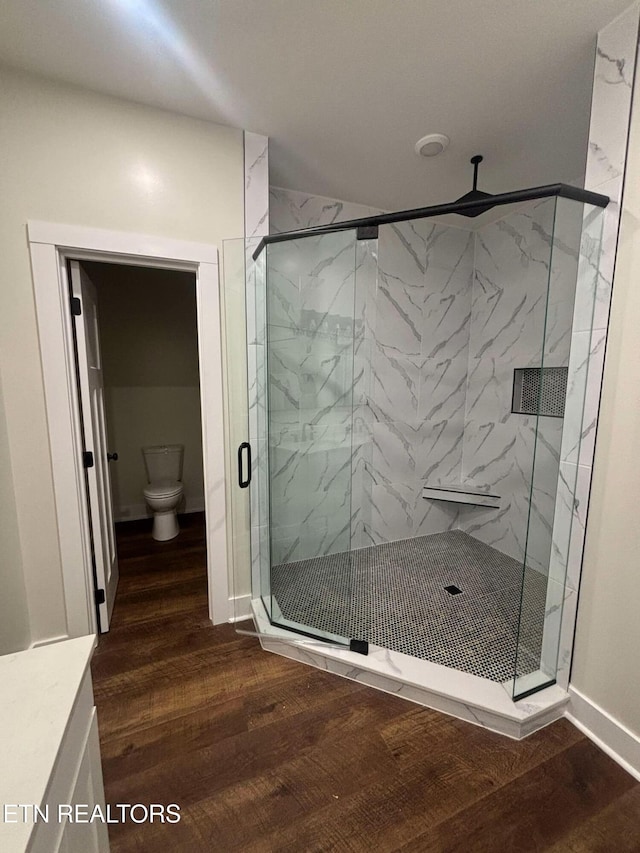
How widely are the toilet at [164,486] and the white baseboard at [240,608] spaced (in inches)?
52.7

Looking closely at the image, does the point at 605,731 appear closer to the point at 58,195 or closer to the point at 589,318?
the point at 589,318

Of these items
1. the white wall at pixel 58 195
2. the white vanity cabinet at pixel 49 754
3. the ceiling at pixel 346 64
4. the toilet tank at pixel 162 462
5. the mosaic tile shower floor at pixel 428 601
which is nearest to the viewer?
the white vanity cabinet at pixel 49 754

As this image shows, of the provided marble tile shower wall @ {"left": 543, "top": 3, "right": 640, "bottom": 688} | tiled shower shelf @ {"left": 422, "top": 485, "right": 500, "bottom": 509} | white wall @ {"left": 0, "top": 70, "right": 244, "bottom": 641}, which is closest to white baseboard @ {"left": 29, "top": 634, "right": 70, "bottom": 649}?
white wall @ {"left": 0, "top": 70, "right": 244, "bottom": 641}

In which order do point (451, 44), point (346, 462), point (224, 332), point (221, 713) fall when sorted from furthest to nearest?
point (346, 462) < point (224, 332) < point (221, 713) < point (451, 44)

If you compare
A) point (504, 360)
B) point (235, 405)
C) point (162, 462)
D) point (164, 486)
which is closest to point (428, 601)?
point (235, 405)

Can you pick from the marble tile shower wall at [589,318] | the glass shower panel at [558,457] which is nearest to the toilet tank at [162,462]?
the glass shower panel at [558,457]

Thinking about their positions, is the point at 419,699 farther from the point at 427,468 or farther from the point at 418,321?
the point at 418,321

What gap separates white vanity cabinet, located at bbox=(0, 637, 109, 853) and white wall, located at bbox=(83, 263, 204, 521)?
3055 mm

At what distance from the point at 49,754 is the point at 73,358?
66.2 inches

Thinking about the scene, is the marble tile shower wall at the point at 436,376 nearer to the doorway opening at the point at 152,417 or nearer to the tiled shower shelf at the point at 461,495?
the tiled shower shelf at the point at 461,495

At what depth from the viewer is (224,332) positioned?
1.95 m

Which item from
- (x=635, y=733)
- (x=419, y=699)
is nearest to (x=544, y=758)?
(x=635, y=733)

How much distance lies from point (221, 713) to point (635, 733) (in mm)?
1639

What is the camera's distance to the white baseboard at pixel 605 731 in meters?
1.30
